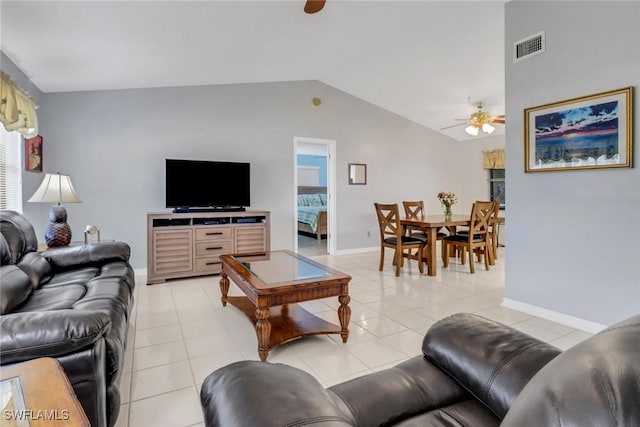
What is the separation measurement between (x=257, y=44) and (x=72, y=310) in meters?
3.29

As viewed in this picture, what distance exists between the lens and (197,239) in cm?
421

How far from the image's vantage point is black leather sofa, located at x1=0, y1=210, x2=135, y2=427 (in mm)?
1134

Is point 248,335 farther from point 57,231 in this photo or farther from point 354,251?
point 354,251

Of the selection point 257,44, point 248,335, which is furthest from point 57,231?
point 257,44

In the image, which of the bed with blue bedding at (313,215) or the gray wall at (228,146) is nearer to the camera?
the gray wall at (228,146)

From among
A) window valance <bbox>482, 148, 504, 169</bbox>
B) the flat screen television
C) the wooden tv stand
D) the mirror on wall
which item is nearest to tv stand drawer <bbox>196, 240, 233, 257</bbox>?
the wooden tv stand

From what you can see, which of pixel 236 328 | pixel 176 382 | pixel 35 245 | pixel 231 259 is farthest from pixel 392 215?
pixel 35 245

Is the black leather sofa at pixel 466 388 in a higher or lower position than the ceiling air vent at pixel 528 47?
lower

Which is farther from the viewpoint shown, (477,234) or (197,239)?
(477,234)

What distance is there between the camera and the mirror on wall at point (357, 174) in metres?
6.05

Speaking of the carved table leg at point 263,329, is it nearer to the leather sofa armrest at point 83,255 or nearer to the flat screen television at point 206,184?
the leather sofa armrest at point 83,255

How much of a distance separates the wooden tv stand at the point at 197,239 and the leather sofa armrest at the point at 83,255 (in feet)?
3.92

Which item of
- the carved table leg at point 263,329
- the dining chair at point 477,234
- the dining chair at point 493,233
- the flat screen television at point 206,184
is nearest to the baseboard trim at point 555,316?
the dining chair at point 477,234

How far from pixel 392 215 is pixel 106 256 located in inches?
131
